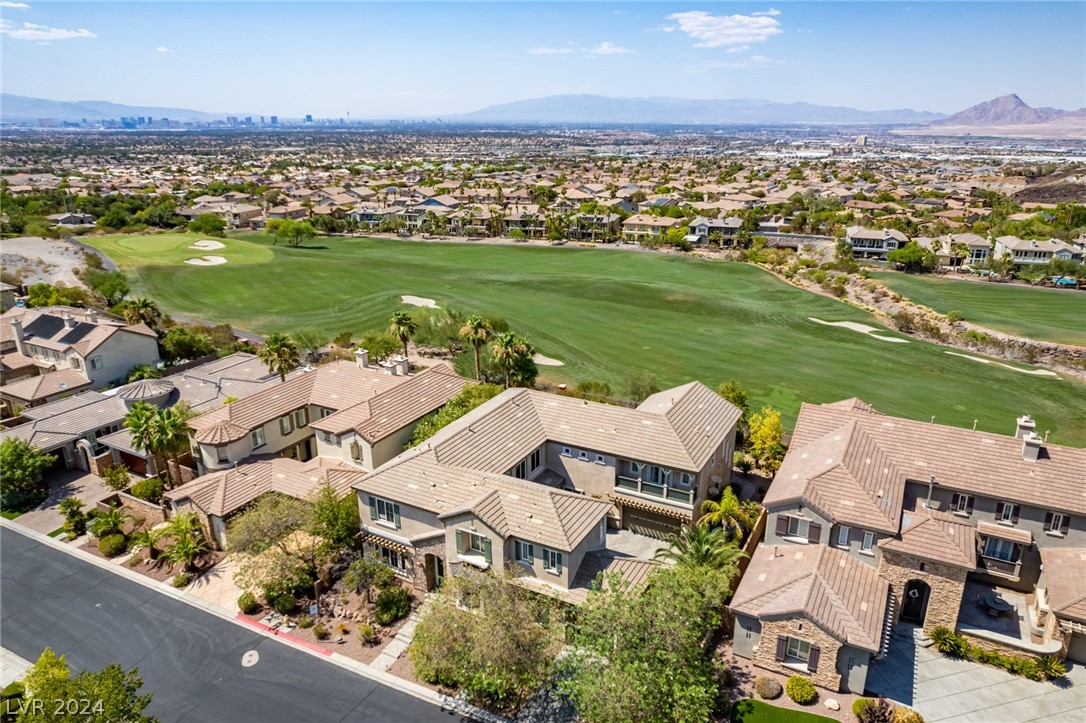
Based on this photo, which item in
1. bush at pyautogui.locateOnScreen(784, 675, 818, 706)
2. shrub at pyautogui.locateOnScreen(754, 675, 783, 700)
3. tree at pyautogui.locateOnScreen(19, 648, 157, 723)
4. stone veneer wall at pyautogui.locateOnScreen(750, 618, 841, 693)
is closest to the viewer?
tree at pyautogui.locateOnScreen(19, 648, 157, 723)

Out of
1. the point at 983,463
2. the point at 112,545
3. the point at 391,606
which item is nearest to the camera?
the point at 391,606

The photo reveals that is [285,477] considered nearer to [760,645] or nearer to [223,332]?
[760,645]

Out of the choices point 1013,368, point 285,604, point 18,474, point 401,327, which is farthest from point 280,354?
point 1013,368

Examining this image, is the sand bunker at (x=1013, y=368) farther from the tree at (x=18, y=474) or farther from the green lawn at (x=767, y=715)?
the tree at (x=18, y=474)

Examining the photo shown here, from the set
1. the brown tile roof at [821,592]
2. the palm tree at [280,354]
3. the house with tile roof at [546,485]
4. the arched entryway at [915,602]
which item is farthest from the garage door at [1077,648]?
the palm tree at [280,354]

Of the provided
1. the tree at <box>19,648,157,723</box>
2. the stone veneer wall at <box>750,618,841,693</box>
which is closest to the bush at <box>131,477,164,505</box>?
the tree at <box>19,648,157,723</box>

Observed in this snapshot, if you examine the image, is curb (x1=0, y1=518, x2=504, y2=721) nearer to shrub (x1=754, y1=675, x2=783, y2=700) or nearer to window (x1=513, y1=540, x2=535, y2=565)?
window (x1=513, y1=540, x2=535, y2=565)

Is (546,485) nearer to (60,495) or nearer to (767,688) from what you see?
(767,688)
